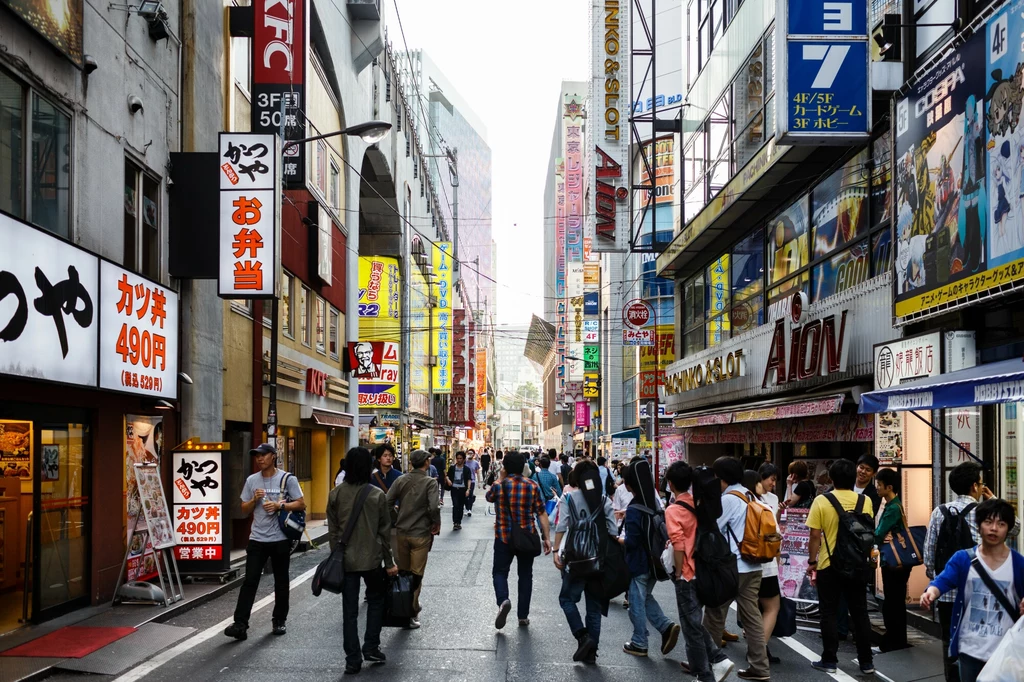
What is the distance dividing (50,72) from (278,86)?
9.27 m

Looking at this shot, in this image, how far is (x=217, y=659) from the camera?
Result: 8.95 metres

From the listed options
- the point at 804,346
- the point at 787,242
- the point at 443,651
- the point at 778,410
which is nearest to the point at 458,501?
the point at 778,410

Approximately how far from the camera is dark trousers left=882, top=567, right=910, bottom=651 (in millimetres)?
9266

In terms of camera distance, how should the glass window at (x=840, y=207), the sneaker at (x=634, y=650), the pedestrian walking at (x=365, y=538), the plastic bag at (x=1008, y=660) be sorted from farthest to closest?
1. the glass window at (x=840, y=207)
2. the sneaker at (x=634, y=650)
3. the pedestrian walking at (x=365, y=538)
4. the plastic bag at (x=1008, y=660)

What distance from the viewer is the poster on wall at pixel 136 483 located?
12.4 meters

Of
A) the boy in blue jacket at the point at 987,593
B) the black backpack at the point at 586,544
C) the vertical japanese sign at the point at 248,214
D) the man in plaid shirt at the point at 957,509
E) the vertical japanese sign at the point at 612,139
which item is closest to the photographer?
the boy in blue jacket at the point at 987,593

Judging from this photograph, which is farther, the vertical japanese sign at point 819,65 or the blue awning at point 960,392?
the vertical japanese sign at point 819,65

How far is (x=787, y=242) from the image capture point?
20.2 meters

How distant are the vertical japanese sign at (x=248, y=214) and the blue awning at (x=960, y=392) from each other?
30.1 feet

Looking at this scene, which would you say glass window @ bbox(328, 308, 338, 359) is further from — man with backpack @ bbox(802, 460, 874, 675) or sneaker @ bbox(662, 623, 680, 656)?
man with backpack @ bbox(802, 460, 874, 675)

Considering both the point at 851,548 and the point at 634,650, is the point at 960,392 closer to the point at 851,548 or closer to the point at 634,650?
the point at 851,548

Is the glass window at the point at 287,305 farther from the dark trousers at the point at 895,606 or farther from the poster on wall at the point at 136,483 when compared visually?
the dark trousers at the point at 895,606

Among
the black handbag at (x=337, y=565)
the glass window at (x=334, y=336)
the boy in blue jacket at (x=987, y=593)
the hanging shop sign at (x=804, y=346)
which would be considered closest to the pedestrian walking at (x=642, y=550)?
the black handbag at (x=337, y=565)

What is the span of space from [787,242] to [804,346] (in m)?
3.77
